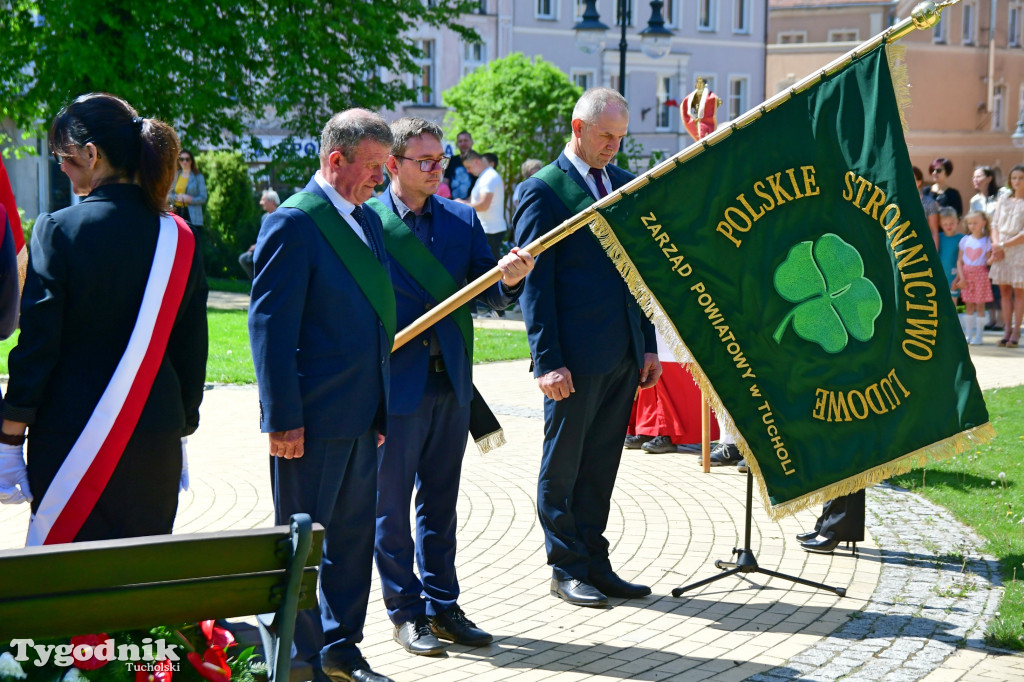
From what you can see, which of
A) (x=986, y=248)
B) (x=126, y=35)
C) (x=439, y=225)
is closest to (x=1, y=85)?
(x=126, y=35)

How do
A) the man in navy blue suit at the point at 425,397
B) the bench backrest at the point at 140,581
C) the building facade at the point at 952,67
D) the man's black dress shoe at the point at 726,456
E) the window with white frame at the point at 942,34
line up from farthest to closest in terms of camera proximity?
the window with white frame at the point at 942,34, the building facade at the point at 952,67, the man's black dress shoe at the point at 726,456, the man in navy blue suit at the point at 425,397, the bench backrest at the point at 140,581

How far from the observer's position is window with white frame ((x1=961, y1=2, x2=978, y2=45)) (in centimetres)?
5538

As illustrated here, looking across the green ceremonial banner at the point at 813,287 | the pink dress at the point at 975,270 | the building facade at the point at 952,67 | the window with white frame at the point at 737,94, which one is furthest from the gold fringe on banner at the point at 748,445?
the building facade at the point at 952,67

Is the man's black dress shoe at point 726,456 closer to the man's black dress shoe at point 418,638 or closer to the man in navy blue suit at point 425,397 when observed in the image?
the man in navy blue suit at point 425,397

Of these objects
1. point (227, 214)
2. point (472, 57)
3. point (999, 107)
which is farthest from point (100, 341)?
point (999, 107)

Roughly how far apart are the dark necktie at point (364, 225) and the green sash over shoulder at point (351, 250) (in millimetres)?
145

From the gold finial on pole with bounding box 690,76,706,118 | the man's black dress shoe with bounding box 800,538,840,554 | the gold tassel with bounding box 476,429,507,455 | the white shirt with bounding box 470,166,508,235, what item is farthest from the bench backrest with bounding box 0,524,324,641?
the white shirt with bounding box 470,166,508,235

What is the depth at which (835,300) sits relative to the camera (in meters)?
5.16

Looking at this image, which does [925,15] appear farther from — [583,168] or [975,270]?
[975,270]

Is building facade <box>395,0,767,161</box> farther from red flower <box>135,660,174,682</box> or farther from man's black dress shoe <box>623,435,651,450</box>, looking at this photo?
red flower <box>135,660,174,682</box>

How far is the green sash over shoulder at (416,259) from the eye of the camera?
508 cm

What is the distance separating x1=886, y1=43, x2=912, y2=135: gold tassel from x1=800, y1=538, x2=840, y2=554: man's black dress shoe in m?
2.33

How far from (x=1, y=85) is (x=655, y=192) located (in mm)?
18289

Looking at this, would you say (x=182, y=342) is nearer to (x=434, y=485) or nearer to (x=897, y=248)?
(x=434, y=485)
